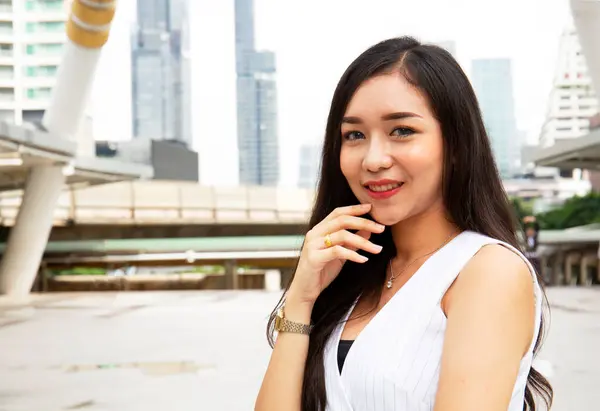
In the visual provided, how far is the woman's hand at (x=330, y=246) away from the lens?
1.49m

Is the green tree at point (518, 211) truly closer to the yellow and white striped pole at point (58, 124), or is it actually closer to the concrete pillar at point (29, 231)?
the yellow and white striped pole at point (58, 124)

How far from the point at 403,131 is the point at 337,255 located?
0.30 m

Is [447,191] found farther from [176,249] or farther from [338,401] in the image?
[176,249]

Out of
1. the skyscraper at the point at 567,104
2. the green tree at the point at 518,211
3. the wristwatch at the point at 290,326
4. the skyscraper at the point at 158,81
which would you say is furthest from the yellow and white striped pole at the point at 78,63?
the skyscraper at the point at 158,81

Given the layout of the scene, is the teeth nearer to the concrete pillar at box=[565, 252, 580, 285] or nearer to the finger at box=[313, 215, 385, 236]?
the finger at box=[313, 215, 385, 236]

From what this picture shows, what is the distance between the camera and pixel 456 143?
4.62ft

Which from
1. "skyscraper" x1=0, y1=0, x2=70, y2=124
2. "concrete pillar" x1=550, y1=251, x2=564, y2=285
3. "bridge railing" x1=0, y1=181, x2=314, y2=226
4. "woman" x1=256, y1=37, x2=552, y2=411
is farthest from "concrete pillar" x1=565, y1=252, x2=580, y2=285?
"skyscraper" x1=0, y1=0, x2=70, y2=124

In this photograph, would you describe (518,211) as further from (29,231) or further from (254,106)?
(254,106)

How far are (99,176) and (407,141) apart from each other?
14.5 meters

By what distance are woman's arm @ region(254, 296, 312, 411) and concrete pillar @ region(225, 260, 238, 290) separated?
14325 millimetres

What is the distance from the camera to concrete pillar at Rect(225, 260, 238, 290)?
52.0 feet

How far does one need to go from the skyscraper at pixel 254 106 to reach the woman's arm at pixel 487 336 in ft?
314

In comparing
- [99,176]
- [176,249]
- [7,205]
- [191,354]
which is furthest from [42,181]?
[7,205]

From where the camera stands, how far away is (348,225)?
1507 mm
